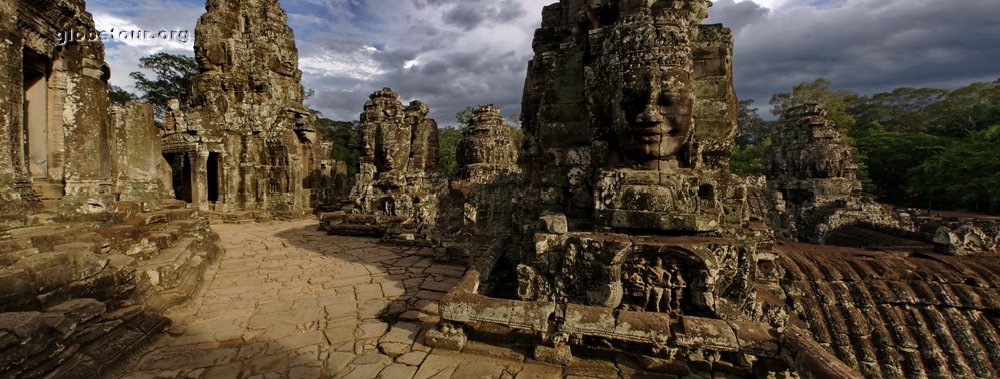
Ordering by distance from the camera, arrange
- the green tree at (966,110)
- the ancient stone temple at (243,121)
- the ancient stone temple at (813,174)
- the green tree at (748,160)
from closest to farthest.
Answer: the ancient stone temple at (813,174)
the ancient stone temple at (243,121)
the green tree at (748,160)
the green tree at (966,110)

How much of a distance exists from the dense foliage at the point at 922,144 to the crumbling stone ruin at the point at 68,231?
1823 centimetres

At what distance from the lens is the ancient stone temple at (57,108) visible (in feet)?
13.9

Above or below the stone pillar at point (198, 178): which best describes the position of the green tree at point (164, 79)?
above

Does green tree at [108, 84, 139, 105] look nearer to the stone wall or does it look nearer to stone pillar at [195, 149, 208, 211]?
stone pillar at [195, 149, 208, 211]

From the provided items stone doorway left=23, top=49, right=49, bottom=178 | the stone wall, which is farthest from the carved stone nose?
the stone wall

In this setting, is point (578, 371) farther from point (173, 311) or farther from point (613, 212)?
point (173, 311)

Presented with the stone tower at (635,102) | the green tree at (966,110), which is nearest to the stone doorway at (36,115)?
the stone tower at (635,102)

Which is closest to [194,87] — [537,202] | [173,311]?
[173,311]

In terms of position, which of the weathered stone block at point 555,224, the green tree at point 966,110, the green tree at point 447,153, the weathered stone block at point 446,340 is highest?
the green tree at point 966,110

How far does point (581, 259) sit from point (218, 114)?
13635 mm

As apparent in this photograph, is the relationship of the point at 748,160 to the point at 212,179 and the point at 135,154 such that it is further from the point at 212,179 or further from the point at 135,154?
the point at 135,154

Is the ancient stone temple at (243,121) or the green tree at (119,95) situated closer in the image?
the ancient stone temple at (243,121)

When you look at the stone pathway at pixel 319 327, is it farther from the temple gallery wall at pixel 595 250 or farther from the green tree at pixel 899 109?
the green tree at pixel 899 109

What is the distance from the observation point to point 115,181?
24.4 feet
